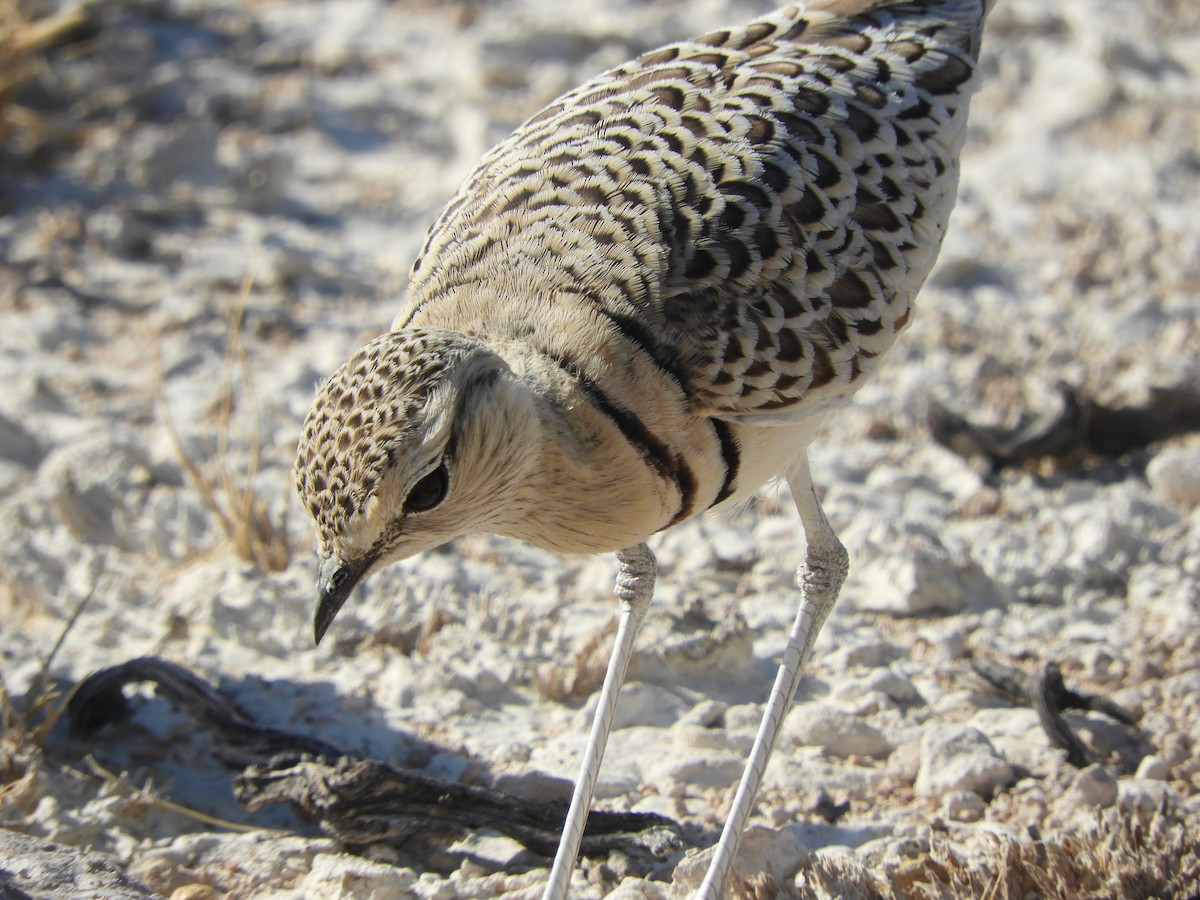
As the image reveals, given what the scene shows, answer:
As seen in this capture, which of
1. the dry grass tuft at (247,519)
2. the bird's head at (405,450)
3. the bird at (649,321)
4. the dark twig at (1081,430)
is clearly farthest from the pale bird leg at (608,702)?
the dark twig at (1081,430)

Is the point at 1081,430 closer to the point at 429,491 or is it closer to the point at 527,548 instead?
the point at 527,548

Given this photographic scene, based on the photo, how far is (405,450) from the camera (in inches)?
108

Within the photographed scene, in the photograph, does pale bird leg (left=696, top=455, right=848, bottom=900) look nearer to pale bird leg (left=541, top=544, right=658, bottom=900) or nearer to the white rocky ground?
the white rocky ground

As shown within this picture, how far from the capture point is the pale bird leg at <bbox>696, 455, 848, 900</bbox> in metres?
3.19

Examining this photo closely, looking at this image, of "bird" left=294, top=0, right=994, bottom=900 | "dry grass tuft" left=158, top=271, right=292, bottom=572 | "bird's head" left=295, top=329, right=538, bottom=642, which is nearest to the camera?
"bird's head" left=295, top=329, right=538, bottom=642

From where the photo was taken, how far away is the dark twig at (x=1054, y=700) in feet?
12.0

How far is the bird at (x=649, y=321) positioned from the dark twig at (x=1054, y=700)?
0.60 m

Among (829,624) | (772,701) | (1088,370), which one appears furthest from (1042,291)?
(772,701)

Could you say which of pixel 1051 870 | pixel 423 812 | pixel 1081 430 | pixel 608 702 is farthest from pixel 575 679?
pixel 1081 430

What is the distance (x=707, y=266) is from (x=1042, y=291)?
3.25m

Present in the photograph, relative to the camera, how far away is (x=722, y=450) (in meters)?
3.32

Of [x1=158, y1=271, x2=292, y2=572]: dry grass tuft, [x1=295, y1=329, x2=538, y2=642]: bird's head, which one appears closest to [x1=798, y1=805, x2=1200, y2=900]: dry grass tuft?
[x1=295, y1=329, x2=538, y2=642]: bird's head

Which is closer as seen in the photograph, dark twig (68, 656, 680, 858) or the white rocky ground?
dark twig (68, 656, 680, 858)

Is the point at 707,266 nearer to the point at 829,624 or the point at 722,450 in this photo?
the point at 722,450
